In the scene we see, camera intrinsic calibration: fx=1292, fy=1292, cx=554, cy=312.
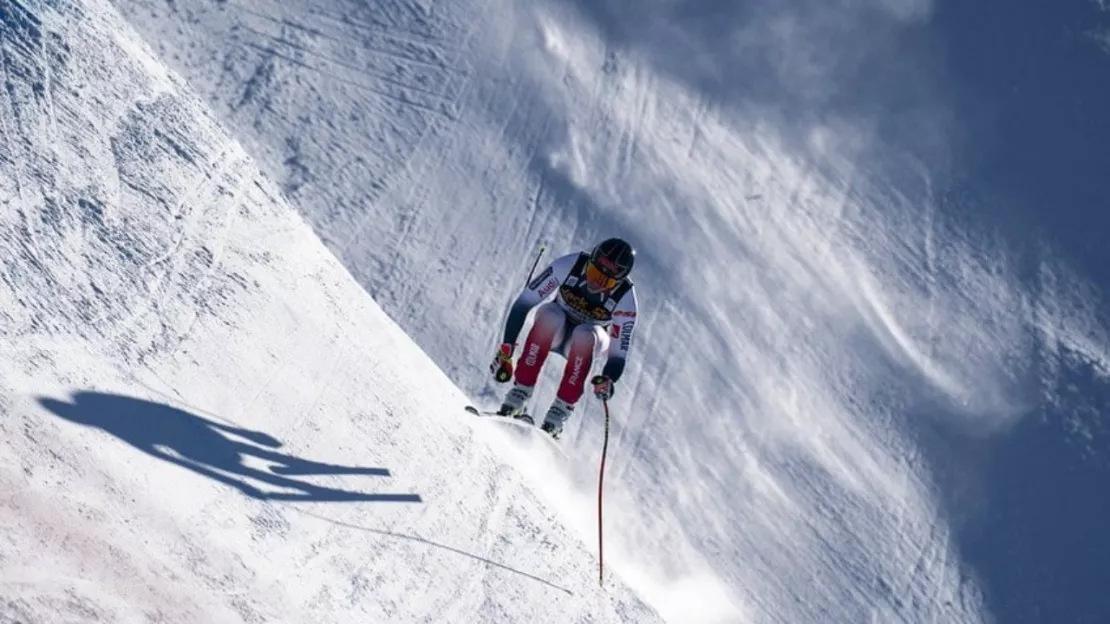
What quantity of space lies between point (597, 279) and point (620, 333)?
23.8 inches

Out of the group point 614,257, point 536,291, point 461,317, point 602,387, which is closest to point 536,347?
point 536,291

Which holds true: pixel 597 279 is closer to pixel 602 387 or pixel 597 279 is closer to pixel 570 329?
pixel 570 329

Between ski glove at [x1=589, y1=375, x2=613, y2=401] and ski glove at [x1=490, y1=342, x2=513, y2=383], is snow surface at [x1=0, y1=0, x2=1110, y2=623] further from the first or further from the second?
ski glove at [x1=589, y1=375, x2=613, y2=401]

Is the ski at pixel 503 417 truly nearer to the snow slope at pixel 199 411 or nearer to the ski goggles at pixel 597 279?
the snow slope at pixel 199 411

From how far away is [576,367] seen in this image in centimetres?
1120

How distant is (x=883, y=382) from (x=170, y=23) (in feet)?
30.2

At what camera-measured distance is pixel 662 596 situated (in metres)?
12.1

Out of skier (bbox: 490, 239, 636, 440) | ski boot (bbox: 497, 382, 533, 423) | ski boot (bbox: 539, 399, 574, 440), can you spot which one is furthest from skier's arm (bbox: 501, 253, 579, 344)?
ski boot (bbox: 539, 399, 574, 440)

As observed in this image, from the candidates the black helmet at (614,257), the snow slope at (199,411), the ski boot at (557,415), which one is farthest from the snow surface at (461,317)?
the black helmet at (614,257)

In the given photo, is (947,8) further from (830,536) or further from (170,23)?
(170,23)

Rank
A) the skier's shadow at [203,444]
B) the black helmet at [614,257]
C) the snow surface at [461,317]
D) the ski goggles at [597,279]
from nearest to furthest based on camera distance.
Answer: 1. the skier's shadow at [203,444]
2. the snow surface at [461,317]
3. the black helmet at [614,257]
4. the ski goggles at [597,279]

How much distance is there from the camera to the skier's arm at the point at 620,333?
1120cm

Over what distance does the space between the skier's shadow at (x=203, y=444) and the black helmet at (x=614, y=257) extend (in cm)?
271

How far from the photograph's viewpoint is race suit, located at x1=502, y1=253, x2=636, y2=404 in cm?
1105
